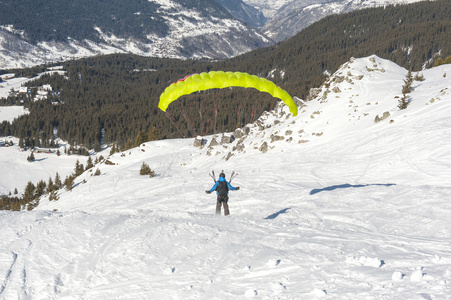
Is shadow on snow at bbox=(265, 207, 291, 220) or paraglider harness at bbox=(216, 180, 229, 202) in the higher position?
paraglider harness at bbox=(216, 180, 229, 202)

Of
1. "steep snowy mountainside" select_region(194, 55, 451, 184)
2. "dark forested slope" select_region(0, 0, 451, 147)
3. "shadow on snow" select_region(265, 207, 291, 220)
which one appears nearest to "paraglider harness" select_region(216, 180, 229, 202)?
"shadow on snow" select_region(265, 207, 291, 220)

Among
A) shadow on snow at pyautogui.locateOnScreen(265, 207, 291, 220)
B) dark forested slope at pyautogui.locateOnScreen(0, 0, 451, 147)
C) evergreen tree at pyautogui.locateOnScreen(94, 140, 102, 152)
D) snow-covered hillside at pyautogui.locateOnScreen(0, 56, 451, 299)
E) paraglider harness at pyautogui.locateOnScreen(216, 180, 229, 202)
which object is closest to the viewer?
snow-covered hillside at pyautogui.locateOnScreen(0, 56, 451, 299)

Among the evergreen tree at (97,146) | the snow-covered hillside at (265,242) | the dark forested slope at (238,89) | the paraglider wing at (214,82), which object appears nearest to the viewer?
the snow-covered hillside at (265,242)

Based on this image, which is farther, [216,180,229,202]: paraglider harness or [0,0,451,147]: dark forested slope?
[0,0,451,147]: dark forested slope

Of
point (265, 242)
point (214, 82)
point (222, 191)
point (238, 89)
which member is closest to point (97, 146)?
point (238, 89)

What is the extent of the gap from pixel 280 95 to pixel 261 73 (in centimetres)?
15557

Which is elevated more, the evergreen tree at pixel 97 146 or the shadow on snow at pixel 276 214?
the evergreen tree at pixel 97 146

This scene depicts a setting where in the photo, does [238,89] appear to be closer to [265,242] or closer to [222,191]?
[222,191]

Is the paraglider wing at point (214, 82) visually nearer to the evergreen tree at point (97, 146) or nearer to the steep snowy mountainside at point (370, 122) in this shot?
the steep snowy mountainside at point (370, 122)

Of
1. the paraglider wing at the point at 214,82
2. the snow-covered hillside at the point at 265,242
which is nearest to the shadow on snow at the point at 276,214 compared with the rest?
the snow-covered hillside at the point at 265,242

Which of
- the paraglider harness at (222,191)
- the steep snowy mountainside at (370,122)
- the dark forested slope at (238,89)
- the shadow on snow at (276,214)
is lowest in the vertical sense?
the shadow on snow at (276,214)

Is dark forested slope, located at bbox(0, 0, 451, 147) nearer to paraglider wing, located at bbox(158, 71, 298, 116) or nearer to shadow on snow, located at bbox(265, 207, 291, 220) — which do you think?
paraglider wing, located at bbox(158, 71, 298, 116)

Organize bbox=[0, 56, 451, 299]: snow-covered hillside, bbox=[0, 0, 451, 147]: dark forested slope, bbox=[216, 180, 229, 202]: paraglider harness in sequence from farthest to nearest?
bbox=[0, 0, 451, 147]: dark forested slope, bbox=[216, 180, 229, 202]: paraglider harness, bbox=[0, 56, 451, 299]: snow-covered hillside

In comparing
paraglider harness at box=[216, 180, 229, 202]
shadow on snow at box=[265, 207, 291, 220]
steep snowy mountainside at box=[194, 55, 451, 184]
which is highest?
steep snowy mountainside at box=[194, 55, 451, 184]
